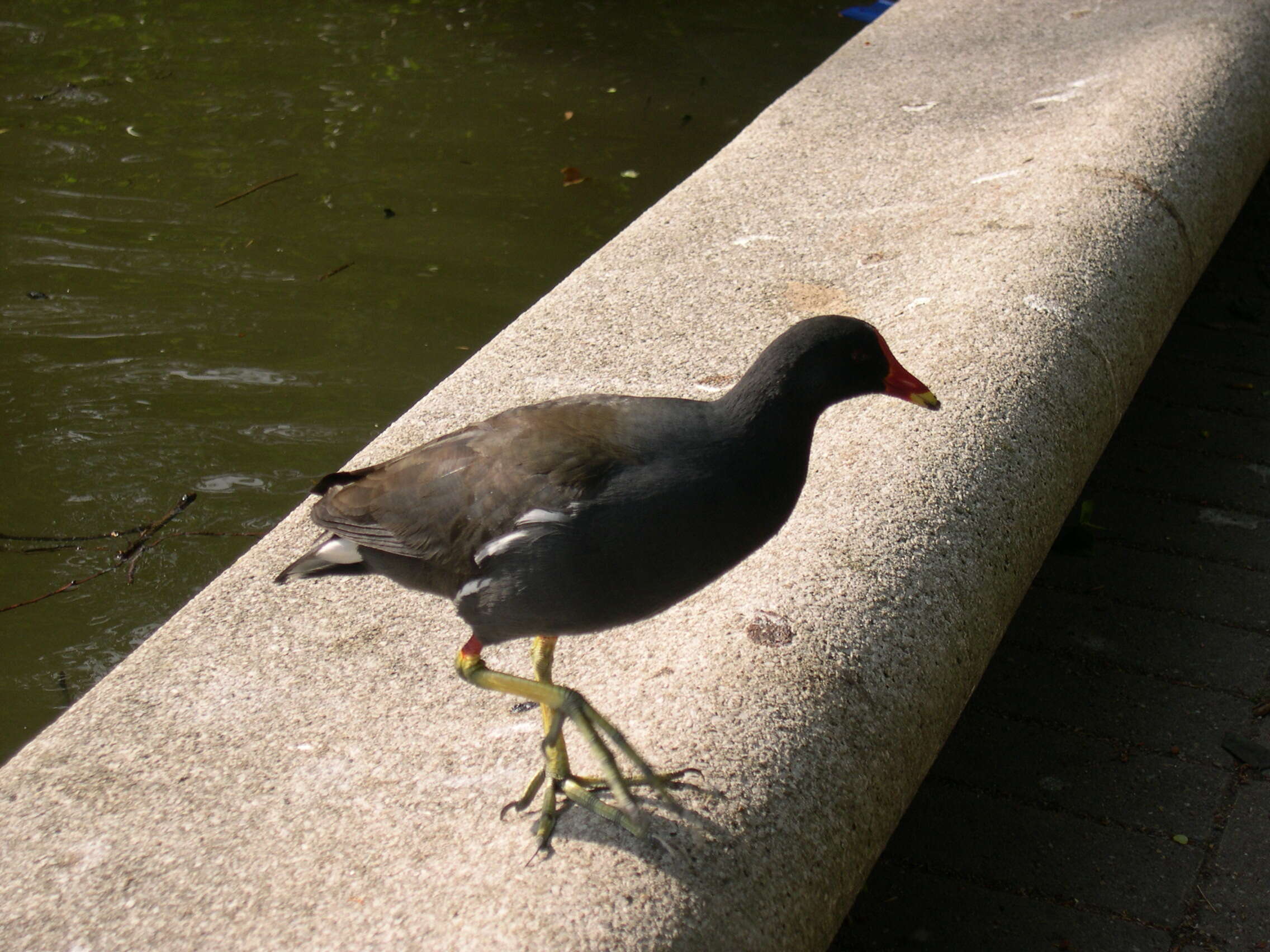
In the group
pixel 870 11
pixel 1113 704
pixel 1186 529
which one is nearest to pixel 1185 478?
pixel 1186 529

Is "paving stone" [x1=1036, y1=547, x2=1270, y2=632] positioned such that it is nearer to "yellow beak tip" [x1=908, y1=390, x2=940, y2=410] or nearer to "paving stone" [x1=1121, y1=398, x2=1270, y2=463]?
"paving stone" [x1=1121, y1=398, x2=1270, y2=463]

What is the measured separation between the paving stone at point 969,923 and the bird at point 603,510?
2.62ft

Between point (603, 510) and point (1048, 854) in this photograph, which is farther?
point (1048, 854)

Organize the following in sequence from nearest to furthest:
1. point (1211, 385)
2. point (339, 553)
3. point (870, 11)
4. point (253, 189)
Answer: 1. point (339, 553)
2. point (1211, 385)
3. point (253, 189)
4. point (870, 11)

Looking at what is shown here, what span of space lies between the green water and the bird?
178 centimetres

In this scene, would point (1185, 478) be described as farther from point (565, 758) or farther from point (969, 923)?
point (565, 758)

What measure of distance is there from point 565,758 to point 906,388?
3.02ft

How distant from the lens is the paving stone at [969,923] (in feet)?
8.29

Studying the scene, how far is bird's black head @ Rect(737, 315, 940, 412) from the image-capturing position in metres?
2.08

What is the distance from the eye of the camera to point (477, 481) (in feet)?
7.09

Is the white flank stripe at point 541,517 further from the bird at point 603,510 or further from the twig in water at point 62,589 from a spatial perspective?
the twig in water at point 62,589

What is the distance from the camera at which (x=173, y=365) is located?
4.76 m

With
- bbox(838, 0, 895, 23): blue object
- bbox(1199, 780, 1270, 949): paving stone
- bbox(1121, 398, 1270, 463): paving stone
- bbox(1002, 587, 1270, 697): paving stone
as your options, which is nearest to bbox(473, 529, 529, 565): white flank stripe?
bbox(1199, 780, 1270, 949): paving stone

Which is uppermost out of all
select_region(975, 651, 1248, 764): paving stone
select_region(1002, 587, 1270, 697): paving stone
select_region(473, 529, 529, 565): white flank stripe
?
select_region(473, 529, 529, 565): white flank stripe
